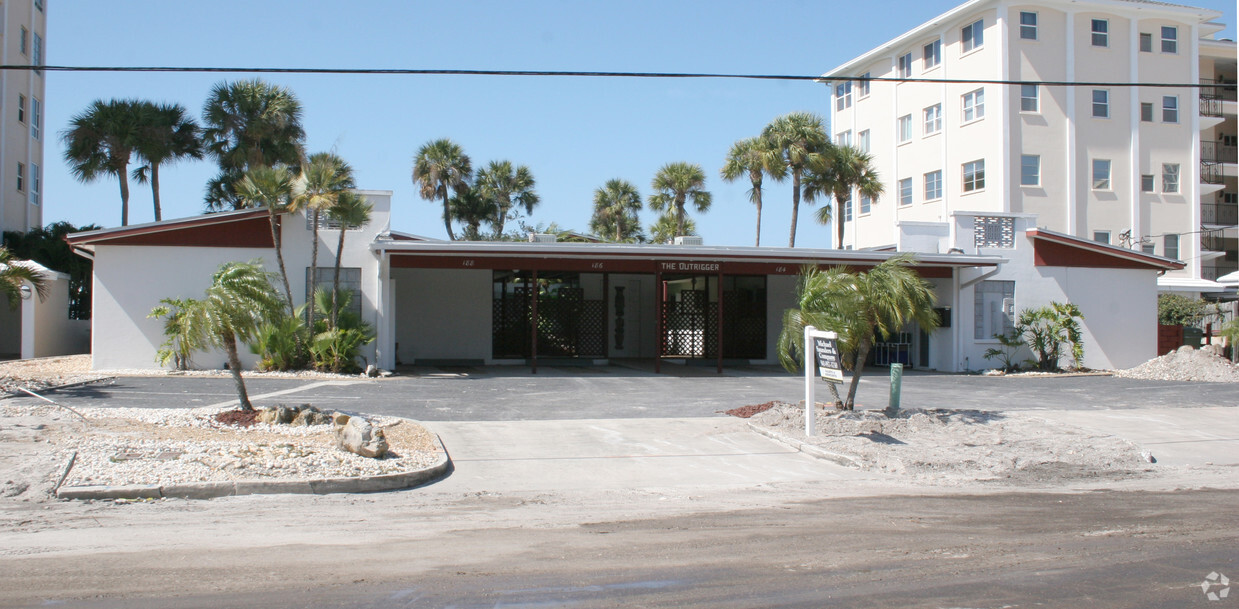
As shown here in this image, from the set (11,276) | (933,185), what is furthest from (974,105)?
(11,276)

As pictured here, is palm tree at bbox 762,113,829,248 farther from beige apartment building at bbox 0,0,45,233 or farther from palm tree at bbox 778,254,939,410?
beige apartment building at bbox 0,0,45,233

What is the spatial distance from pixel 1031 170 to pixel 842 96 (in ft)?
40.9

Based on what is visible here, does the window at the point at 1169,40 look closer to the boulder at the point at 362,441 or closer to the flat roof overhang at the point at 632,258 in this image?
the flat roof overhang at the point at 632,258

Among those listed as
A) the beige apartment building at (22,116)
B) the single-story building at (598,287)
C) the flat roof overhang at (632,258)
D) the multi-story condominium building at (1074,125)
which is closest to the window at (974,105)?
the multi-story condominium building at (1074,125)

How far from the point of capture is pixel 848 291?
38.8 feet

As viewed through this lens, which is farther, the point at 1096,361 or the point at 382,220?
the point at 1096,361

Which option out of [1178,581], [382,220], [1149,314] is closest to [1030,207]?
[1149,314]

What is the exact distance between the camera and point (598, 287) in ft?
84.3

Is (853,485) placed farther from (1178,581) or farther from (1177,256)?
(1177,256)

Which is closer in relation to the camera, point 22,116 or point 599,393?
point 599,393

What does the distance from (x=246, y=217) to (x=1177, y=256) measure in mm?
36543

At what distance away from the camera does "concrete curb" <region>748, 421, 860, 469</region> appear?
10.1 meters

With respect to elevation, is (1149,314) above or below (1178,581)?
above

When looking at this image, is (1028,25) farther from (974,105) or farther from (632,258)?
(632,258)
